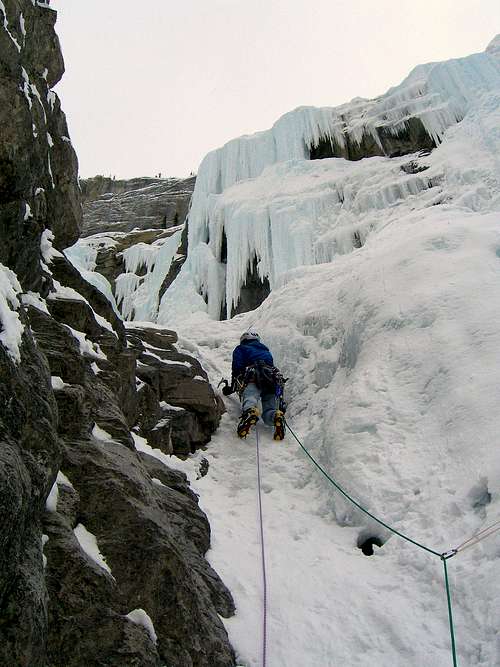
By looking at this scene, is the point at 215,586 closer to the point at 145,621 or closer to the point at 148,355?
the point at 145,621

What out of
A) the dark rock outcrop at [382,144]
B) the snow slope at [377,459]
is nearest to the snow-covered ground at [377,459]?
the snow slope at [377,459]

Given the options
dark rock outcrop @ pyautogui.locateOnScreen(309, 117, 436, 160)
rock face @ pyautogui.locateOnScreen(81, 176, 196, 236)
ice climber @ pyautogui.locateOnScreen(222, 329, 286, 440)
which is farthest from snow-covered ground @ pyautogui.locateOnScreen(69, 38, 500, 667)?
rock face @ pyautogui.locateOnScreen(81, 176, 196, 236)

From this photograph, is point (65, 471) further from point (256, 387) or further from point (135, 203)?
point (135, 203)

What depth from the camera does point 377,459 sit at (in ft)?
15.8

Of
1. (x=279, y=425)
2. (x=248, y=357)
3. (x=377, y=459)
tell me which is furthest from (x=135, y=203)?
(x=377, y=459)

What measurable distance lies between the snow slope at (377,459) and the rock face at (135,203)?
23546mm

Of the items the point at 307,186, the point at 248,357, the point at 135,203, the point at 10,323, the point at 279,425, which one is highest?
the point at 135,203

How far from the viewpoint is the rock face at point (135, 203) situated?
A: 33438mm

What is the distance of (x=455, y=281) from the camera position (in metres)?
6.30

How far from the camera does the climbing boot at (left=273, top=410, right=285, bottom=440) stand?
6.53 metres

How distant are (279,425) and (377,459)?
1.93m

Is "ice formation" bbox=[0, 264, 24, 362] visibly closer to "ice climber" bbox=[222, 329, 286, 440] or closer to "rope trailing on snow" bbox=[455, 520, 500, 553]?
"rope trailing on snow" bbox=[455, 520, 500, 553]

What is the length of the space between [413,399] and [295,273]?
7468 millimetres

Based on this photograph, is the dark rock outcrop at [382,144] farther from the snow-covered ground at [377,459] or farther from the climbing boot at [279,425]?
the climbing boot at [279,425]
